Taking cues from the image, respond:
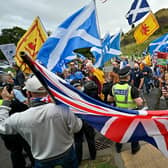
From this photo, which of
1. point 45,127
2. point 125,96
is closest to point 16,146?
point 45,127

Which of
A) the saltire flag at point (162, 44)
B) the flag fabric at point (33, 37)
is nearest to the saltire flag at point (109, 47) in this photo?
the saltire flag at point (162, 44)

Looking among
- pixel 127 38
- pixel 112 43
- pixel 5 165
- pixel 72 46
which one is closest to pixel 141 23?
pixel 112 43

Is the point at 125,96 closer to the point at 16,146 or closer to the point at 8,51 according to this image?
the point at 16,146

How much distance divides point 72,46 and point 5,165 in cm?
254

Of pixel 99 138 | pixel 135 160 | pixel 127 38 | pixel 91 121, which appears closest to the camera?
pixel 91 121

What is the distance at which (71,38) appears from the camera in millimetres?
3998

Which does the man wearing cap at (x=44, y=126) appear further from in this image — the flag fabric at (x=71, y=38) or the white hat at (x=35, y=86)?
the flag fabric at (x=71, y=38)

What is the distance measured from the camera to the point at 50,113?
6.78 feet

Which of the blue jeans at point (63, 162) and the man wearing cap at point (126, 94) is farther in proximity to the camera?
the man wearing cap at point (126, 94)

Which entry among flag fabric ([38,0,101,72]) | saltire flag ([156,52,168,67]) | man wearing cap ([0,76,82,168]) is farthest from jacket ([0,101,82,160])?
saltire flag ([156,52,168,67])

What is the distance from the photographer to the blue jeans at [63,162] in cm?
218

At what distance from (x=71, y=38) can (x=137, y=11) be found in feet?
15.6

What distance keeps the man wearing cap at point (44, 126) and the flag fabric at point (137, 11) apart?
6628mm

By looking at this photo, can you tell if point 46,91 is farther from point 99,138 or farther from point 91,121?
point 99,138
